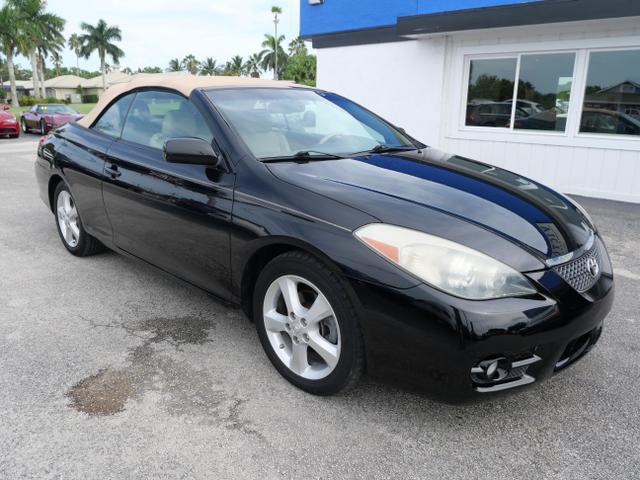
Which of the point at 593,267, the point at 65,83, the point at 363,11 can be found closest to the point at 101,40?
the point at 65,83

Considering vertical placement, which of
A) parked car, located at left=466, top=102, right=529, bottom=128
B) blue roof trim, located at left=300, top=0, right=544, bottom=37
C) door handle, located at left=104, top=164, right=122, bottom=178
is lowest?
door handle, located at left=104, top=164, right=122, bottom=178

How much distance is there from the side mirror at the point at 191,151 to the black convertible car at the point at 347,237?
0.04 feet

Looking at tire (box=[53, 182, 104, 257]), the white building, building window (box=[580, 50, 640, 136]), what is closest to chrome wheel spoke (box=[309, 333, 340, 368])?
tire (box=[53, 182, 104, 257])

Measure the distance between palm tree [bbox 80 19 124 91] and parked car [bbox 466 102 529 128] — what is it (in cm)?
6692

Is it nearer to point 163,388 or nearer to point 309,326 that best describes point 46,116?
point 163,388

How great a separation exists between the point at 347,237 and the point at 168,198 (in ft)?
4.56

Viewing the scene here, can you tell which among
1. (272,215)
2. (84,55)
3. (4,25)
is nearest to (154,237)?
(272,215)

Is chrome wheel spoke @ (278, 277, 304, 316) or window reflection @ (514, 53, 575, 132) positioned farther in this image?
window reflection @ (514, 53, 575, 132)

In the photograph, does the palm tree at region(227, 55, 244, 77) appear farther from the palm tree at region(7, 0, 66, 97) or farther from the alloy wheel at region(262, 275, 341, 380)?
the alloy wheel at region(262, 275, 341, 380)

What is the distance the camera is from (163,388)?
8.71 ft

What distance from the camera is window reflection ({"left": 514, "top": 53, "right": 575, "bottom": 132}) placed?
834 centimetres

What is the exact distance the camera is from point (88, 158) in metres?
4.02

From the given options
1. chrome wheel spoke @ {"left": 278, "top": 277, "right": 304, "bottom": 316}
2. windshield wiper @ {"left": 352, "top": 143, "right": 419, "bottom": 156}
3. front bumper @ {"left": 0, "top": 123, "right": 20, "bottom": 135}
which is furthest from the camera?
front bumper @ {"left": 0, "top": 123, "right": 20, "bottom": 135}

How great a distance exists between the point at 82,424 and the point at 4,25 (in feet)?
167
